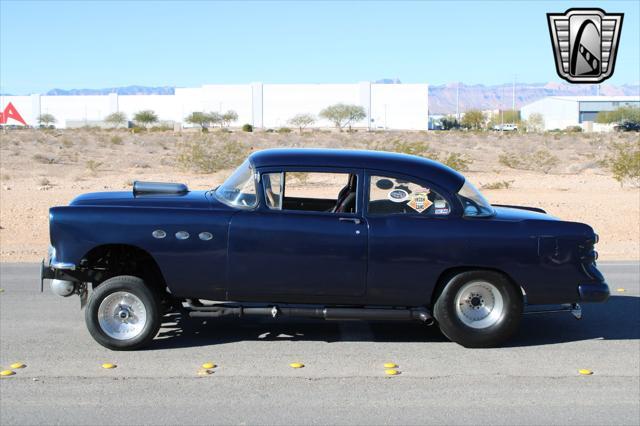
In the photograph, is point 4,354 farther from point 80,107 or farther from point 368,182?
point 80,107

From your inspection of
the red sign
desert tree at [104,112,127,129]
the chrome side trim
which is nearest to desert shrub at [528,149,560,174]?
the chrome side trim

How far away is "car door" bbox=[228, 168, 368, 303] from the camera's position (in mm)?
7441

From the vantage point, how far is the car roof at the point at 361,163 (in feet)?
25.5

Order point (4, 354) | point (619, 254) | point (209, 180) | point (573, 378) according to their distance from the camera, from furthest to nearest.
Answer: point (209, 180) → point (619, 254) → point (4, 354) → point (573, 378)

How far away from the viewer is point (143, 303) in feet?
24.5

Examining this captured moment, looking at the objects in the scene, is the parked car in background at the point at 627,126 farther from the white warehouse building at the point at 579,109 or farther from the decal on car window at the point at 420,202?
the decal on car window at the point at 420,202

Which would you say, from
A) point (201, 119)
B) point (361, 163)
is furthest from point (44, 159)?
point (201, 119)

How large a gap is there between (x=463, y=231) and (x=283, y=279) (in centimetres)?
167

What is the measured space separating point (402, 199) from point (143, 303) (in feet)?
8.21

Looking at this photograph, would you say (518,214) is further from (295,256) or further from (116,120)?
(116,120)

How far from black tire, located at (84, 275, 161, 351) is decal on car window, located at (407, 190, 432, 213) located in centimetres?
247

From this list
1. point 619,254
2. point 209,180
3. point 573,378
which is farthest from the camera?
point 209,180

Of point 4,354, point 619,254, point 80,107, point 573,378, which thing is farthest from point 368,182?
point 80,107

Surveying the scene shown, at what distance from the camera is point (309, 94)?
104m
